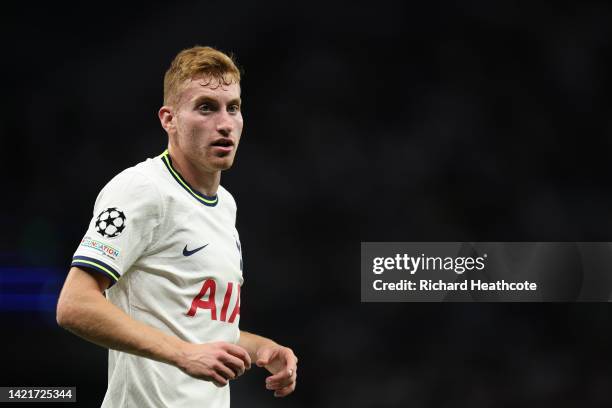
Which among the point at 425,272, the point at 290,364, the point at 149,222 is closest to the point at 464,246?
the point at 425,272

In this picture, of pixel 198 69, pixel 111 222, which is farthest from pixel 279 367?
pixel 198 69

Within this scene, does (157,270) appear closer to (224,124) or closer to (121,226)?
(121,226)

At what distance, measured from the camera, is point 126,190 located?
5.66 ft

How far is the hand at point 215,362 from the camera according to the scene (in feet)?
4.85

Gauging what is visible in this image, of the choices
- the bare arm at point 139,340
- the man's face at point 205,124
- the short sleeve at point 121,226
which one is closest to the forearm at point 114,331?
the bare arm at point 139,340

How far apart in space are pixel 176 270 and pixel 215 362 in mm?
374

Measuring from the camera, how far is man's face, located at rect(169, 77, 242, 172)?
6.31 feet

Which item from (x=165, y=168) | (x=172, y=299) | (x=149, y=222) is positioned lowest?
(x=172, y=299)

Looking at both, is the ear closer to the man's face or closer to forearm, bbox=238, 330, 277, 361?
the man's face

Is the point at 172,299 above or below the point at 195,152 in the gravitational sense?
below

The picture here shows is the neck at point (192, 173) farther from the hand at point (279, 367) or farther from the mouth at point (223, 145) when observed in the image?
the hand at point (279, 367)

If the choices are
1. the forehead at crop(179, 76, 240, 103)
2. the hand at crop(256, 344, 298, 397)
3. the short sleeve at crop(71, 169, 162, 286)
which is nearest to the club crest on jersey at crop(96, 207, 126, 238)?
the short sleeve at crop(71, 169, 162, 286)

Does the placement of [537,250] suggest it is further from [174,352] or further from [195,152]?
[174,352]

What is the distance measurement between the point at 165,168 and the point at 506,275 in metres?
3.02
